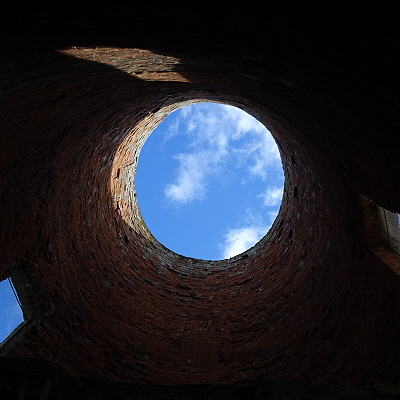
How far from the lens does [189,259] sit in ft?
36.0

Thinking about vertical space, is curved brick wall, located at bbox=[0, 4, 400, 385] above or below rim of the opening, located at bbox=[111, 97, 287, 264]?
below

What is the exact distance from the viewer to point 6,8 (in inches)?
114

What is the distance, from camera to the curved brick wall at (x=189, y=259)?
13.2 feet

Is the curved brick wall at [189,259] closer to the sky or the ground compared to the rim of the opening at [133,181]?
closer to the ground

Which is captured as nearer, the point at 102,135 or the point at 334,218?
the point at 334,218

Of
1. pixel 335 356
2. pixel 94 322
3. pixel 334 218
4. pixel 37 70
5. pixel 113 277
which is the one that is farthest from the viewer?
pixel 113 277

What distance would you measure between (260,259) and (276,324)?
2068 millimetres

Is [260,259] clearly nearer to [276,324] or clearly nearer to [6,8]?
[276,324]

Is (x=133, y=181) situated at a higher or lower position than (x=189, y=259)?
higher

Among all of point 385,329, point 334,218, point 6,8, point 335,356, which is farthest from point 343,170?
point 6,8

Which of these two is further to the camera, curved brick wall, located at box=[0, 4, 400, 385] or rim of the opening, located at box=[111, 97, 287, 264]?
rim of the opening, located at box=[111, 97, 287, 264]

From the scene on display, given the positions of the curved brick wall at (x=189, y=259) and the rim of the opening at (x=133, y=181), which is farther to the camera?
the rim of the opening at (x=133, y=181)

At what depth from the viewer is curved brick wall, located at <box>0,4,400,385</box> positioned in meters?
4.03

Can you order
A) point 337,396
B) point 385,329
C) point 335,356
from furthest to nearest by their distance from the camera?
1. point 335,356
2. point 385,329
3. point 337,396
